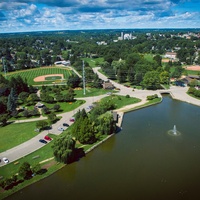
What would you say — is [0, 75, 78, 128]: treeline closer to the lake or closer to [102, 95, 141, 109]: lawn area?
[102, 95, 141, 109]: lawn area

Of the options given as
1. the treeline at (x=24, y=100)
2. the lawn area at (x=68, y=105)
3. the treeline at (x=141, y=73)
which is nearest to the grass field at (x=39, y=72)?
the treeline at (x=141, y=73)

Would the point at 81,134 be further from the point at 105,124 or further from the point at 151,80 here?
the point at 151,80

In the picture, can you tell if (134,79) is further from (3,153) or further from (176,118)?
(3,153)

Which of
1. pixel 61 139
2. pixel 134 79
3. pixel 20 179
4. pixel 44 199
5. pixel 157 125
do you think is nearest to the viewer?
pixel 44 199

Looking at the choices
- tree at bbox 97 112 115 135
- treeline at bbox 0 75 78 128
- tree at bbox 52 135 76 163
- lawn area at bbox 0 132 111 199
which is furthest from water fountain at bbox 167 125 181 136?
treeline at bbox 0 75 78 128

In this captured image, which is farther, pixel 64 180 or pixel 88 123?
pixel 88 123

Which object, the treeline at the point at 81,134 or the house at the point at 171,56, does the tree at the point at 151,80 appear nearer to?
the treeline at the point at 81,134

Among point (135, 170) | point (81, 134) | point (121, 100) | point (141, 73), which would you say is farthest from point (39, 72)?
point (135, 170)

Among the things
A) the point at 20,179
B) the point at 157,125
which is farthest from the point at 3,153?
the point at 157,125
